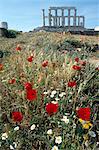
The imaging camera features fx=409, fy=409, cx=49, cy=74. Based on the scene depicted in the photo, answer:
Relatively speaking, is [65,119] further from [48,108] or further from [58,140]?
[48,108]

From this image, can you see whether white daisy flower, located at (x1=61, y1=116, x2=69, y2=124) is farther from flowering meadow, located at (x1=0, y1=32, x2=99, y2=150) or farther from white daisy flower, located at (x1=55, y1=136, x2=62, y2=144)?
white daisy flower, located at (x1=55, y1=136, x2=62, y2=144)

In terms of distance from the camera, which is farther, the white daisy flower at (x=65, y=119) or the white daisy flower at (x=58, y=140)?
the white daisy flower at (x=65, y=119)

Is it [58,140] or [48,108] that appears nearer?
[48,108]

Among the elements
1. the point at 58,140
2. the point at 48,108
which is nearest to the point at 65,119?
the point at 58,140

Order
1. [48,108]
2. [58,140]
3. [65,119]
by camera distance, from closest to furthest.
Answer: [48,108]
[58,140]
[65,119]

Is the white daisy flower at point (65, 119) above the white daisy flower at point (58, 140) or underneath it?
above

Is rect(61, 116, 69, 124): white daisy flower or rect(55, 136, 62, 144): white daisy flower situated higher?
rect(61, 116, 69, 124): white daisy flower

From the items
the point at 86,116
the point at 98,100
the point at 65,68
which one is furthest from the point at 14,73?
the point at 86,116

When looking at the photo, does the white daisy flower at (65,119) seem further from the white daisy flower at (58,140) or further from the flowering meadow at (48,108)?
the white daisy flower at (58,140)

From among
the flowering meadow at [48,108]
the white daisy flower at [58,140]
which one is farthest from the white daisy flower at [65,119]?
the white daisy flower at [58,140]

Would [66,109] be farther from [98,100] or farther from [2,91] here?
[2,91]

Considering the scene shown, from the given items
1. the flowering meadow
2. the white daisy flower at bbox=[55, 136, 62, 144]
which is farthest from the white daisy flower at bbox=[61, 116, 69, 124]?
the white daisy flower at bbox=[55, 136, 62, 144]

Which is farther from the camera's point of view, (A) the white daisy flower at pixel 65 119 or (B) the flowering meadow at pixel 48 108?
(A) the white daisy flower at pixel 65 119

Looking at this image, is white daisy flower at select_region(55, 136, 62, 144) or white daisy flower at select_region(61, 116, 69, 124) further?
white daisy flower at select_region(61, 116, 69, 124)
